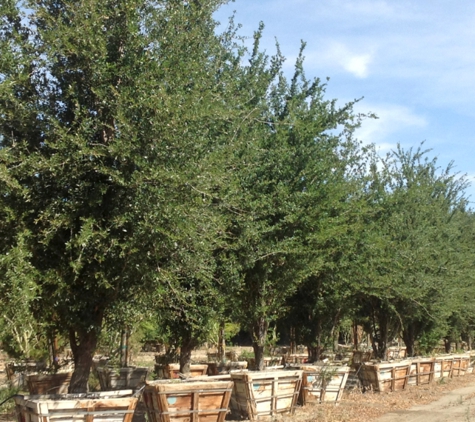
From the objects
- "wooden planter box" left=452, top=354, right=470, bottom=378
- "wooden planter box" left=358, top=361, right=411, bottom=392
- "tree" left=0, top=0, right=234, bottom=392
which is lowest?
"wooden planter box" left=452, top=354, right=470, bottom=378

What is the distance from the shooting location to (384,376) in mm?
17266

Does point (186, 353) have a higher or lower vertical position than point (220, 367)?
higher

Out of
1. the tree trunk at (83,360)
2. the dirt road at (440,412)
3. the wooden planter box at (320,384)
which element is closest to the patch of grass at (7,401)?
the tree trunk at (83,360)

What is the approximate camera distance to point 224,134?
34.6 feet

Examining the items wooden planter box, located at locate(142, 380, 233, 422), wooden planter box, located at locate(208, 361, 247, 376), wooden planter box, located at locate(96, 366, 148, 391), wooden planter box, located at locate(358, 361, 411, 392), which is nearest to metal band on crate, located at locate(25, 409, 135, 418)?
wooden planter box, located at locate(142, 380, 233, 422)

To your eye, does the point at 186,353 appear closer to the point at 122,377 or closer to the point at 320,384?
the point at 122,377

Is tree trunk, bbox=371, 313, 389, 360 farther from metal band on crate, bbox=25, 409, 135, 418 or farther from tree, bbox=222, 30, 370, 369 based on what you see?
metal band on crate, bbox=25, 409, 135, 418

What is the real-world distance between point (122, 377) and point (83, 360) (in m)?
5.02

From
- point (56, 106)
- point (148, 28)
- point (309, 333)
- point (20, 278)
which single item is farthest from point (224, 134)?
point (309, 333)

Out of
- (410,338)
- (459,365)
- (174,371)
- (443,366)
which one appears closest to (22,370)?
(174,371)

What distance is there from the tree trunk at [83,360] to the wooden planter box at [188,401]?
120 centimetres

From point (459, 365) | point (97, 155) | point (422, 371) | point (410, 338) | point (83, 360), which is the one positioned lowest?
point (459, 365)

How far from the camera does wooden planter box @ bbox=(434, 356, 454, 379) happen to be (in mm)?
21675

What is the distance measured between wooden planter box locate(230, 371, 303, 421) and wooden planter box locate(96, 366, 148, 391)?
317 centimetres
